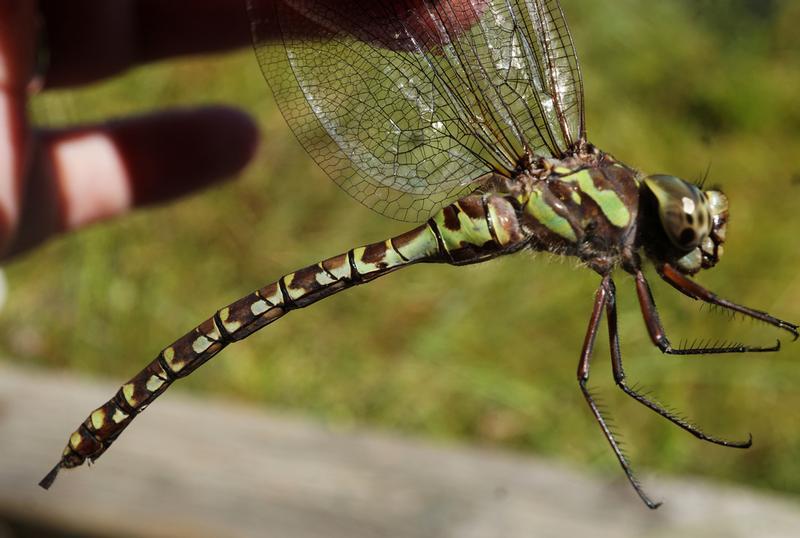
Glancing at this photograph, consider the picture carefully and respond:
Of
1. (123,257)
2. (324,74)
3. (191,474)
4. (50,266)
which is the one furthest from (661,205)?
(50,266)

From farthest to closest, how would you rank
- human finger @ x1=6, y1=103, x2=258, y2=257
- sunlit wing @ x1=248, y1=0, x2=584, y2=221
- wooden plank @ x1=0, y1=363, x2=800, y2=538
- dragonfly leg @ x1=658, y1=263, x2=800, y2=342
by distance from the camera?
1. human finger @ x1=6, y1=103, x2=258, y2=257
2. wooden plank @ x1=0, y1=363, x2=800, y2=538
3. sunlit wing @ x1=248, y1=0, x2=584, y2=221
4. dragonfly leg @ x1=658, y1=263, x2=800, y2=342

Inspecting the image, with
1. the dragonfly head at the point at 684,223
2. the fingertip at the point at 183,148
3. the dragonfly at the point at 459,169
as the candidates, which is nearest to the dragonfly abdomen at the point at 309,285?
the dragonfly at the point at 459,169

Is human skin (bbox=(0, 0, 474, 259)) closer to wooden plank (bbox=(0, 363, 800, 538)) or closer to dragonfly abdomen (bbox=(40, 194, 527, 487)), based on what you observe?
wooden plank (bbox=(0, 363, 800, 538))

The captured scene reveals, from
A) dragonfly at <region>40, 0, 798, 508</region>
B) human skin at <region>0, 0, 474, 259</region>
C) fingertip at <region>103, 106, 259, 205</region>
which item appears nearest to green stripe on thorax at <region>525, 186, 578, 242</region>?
dragonfly at <region>40, 0, 798, 508</region>

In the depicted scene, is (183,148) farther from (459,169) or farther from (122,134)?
(459,169)

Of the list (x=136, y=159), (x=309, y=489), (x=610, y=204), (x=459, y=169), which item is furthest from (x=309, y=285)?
(x=136, y=159)

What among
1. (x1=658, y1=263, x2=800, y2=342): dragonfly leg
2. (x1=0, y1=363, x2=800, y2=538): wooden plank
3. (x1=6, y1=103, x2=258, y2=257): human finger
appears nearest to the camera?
(x1=658, y1=263, x2=800, y2=342): dragonfly leg

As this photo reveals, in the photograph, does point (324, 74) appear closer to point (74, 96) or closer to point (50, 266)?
point (50, 266)
